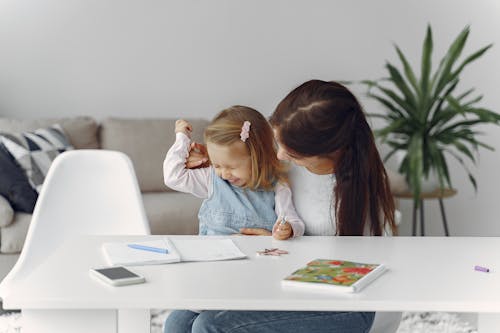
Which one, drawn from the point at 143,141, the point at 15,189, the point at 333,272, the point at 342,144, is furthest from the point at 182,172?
the point at 143,141

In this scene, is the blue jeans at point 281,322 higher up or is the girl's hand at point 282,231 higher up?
the girl's hand at point 282,231

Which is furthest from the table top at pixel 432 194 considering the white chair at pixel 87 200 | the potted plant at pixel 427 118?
the white chair at pixel 87 200

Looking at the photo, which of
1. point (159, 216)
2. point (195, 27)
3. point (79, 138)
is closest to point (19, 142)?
point (79, 138)

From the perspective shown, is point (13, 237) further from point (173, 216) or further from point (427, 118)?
point (427, 118)

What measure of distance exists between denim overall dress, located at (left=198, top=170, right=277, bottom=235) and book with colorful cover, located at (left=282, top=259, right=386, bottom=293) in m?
0.55

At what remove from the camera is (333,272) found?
1481mm

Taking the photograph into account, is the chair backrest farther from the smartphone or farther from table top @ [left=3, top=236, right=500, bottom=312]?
the smartphone

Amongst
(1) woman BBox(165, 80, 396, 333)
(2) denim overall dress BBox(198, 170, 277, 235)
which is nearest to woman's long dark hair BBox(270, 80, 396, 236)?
(1) woman BBox(165, 80, 396, 333)

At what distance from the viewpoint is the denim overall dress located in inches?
84.0

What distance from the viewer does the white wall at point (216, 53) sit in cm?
466

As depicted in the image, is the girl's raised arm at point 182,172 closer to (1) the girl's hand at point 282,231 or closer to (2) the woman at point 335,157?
(2) the woman at point 335,157

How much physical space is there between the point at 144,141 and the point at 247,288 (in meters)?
3.04

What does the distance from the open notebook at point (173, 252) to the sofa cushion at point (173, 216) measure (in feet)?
6.35

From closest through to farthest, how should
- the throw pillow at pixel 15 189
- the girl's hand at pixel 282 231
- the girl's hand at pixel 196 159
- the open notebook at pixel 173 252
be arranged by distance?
the open notebook at pixel 173 252 → the girl's hand at pixel 282 231 → the girl's hand at pixel 196 159 → the throw pillow at pixel 15 189
